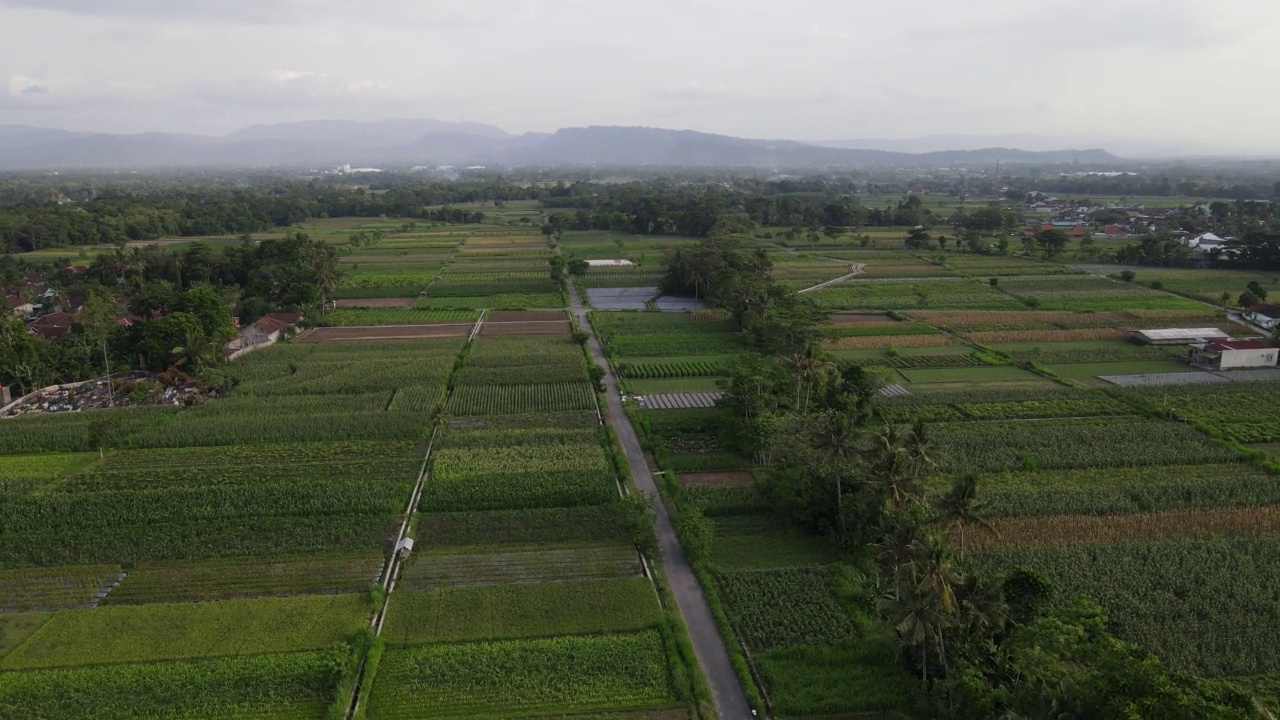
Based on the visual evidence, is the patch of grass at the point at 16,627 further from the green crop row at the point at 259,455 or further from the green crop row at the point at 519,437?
the green crop row at the point at 519,437

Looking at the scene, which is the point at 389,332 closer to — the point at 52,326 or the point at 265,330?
the point at 265,330

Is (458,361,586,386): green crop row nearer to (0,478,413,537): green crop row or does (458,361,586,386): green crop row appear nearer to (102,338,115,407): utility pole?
(0,478,413,537): green crop row

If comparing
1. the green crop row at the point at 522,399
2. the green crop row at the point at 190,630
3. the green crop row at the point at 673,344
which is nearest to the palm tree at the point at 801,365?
the green crop row at the point at 522,399

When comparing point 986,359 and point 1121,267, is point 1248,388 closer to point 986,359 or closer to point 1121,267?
point 986,359

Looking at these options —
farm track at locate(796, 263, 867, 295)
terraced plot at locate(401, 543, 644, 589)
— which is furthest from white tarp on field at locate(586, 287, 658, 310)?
terraced plot at locate(401, 543, 644, 589)

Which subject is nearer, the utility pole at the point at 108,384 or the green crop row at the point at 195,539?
the green crop row at the point at 195,539

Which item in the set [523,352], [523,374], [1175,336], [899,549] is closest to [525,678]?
[899,549]

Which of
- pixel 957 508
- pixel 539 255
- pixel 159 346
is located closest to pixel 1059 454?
pixel 957 508

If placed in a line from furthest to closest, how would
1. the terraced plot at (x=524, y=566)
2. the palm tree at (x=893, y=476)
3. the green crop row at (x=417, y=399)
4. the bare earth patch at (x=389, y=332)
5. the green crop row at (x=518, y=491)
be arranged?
the bare earth patch at (x=389, y=332)
the green crop row at (x=417, y=399)
the green crop row at (x=518, y=491)
the terraced plot at (x=524, y=566)
the palm tree at (x=893, y=476)
